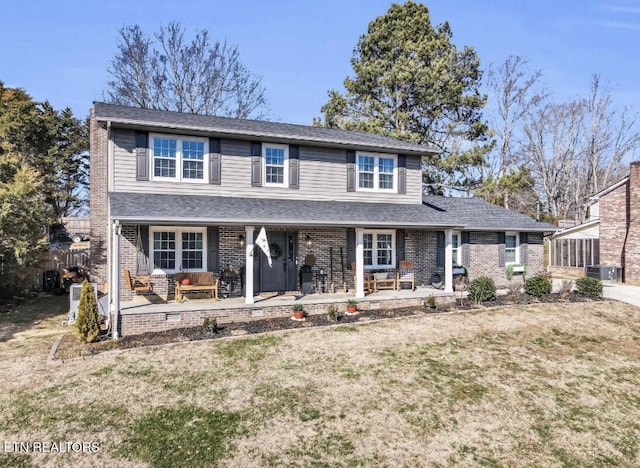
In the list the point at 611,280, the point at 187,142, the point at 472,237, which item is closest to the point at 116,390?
the point at 187,142

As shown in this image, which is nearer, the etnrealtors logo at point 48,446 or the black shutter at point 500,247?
the etnrealtors logo at point 48,446

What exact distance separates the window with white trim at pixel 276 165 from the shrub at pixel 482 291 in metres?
7.55

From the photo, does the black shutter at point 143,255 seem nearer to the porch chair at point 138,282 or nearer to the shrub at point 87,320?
the porch chair at point 138,282

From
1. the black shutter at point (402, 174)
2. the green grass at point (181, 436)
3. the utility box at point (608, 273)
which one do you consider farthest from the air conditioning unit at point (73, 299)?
the utility box at point (608, 273)

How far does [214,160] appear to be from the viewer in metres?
13.3

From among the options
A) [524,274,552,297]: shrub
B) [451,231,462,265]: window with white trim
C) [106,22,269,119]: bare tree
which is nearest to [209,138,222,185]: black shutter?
[451,231,462,265]: window with white trim

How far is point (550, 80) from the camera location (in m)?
34.9

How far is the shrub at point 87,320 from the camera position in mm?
9375

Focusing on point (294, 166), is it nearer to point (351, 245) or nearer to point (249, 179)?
point (249, 179)

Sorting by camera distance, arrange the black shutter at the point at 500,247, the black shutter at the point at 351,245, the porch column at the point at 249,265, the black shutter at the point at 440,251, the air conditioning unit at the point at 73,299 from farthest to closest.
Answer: the black shutter at the point at 500,247
the black shutter at the point at 440,251
the black shutter at the point at 351,245
the air conditioning unit at the point at 73,299
the porch column at the point at 249,265

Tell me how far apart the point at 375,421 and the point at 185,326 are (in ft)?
19.9

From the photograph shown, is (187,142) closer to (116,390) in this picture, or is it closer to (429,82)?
(116,390)

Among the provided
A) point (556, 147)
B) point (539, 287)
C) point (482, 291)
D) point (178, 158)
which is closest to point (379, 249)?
point (482, 291)

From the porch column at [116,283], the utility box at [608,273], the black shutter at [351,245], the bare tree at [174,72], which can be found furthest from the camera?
the bare tree at [174,72]
